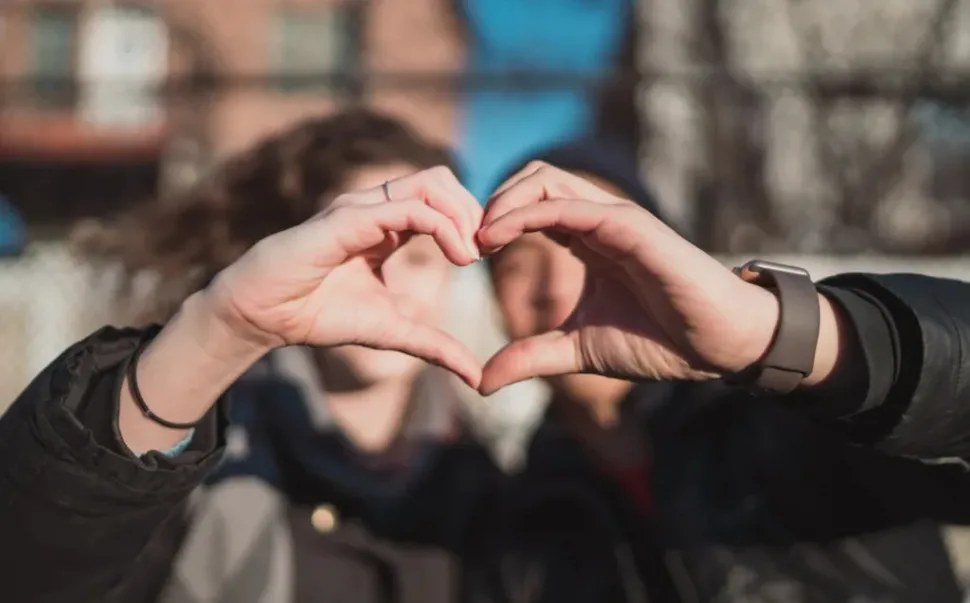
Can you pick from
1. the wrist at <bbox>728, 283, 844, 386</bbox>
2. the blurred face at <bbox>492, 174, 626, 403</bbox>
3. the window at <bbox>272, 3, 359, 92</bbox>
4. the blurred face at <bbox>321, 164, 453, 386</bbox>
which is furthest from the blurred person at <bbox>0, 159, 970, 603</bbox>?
the window at <bbox>272, 3, 359, 92</bbox>

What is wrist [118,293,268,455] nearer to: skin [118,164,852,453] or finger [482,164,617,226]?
skin [118,164,852,453]

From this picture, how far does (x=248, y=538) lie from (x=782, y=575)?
26.4 inches

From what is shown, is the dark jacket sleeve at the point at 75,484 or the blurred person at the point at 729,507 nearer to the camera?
the dark jacket sleeve at the point at 75,484

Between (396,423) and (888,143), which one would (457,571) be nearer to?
(396,423)

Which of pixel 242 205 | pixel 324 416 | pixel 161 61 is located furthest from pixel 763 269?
pixel 161 61

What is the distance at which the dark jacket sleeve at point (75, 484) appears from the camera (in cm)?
83

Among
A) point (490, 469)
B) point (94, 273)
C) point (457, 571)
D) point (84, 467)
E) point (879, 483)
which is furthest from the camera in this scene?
point (94, 273)

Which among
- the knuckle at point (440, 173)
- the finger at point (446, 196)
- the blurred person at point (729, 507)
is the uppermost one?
the knuckle at point (440, 173)

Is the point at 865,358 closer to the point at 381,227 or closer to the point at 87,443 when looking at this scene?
the point at 381,227

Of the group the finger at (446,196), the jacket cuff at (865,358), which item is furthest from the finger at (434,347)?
the jacket cuff at (865,358)

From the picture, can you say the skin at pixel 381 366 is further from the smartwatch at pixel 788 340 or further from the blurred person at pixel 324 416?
the smartwatch at pixel 788 340

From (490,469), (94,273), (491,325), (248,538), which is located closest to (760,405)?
(490,469)

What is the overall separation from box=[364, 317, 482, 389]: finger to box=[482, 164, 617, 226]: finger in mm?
127

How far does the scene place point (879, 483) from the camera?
3.65 feet
